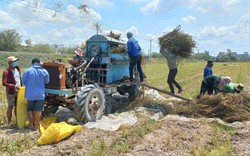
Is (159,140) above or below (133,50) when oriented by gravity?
below

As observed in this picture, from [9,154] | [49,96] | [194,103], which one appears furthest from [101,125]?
[194,103]

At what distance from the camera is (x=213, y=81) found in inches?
332

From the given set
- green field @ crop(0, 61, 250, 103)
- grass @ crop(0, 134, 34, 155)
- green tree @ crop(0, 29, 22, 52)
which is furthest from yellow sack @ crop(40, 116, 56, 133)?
green tree @ crop(0, 29, 22, 52)

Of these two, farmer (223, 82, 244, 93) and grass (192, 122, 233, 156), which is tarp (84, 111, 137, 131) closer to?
grass (192, 122, 233, 156)

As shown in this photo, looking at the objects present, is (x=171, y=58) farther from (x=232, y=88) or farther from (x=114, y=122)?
(x=114, y=122)

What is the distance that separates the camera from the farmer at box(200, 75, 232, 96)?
8.07m

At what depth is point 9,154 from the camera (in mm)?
4738

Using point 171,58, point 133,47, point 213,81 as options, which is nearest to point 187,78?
point 171,58

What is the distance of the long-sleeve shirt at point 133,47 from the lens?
8.85 m

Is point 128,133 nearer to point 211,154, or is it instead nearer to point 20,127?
point 211,154

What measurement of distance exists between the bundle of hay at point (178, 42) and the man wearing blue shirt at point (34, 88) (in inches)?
195

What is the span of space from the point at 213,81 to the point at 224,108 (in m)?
1.00

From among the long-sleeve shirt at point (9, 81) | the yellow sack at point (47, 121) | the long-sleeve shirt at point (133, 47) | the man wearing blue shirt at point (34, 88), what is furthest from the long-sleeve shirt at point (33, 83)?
the long-sleeve shirt at point (133, 47)

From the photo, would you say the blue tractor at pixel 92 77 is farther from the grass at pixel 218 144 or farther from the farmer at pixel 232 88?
the farmer at pixel 232 88
